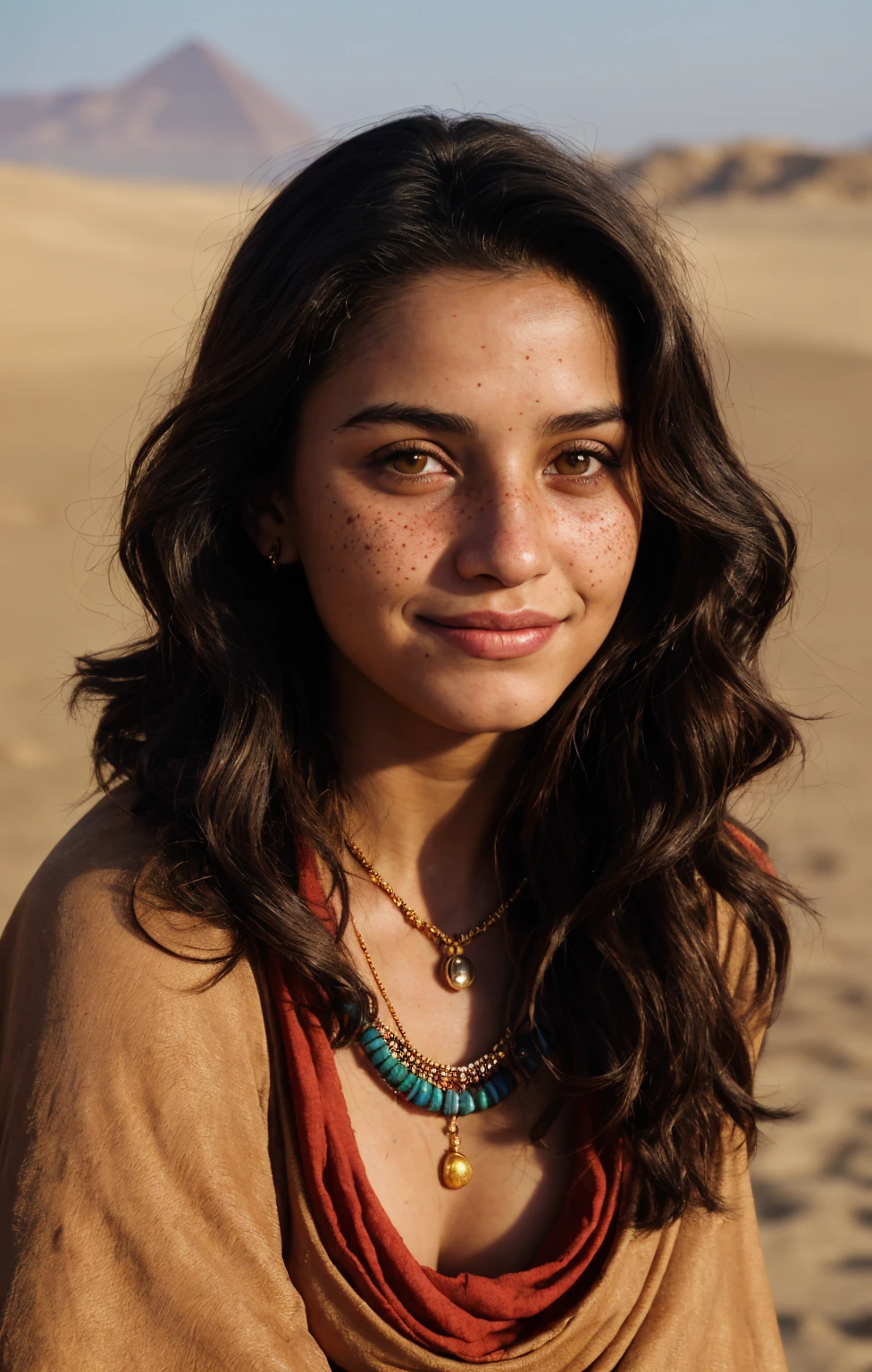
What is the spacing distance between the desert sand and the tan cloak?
35.6 inches

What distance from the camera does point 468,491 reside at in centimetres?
200

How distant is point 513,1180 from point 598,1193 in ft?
0.47

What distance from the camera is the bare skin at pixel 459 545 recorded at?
1.97m

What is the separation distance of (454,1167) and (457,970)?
290 millimetres

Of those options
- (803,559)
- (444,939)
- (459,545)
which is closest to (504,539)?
(459,545)

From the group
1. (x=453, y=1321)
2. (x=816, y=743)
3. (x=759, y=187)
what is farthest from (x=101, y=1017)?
A: (x=759, y=187)

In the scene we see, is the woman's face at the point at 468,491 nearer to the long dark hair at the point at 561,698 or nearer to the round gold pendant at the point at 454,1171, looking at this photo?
the long dark hair at the point at 561,698

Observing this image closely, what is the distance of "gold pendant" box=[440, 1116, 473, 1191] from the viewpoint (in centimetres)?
221

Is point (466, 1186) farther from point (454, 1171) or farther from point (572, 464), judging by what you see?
point (572, 464)

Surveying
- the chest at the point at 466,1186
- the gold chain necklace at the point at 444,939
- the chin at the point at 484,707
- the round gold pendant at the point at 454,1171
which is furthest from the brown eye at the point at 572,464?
the round gold pendant at the point at 454,1171

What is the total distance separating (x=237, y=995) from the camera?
6.57ft

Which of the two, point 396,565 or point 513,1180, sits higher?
point 396,565

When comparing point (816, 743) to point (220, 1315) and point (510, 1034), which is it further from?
point (220, 1315)

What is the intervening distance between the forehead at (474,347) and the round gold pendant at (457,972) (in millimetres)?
873
